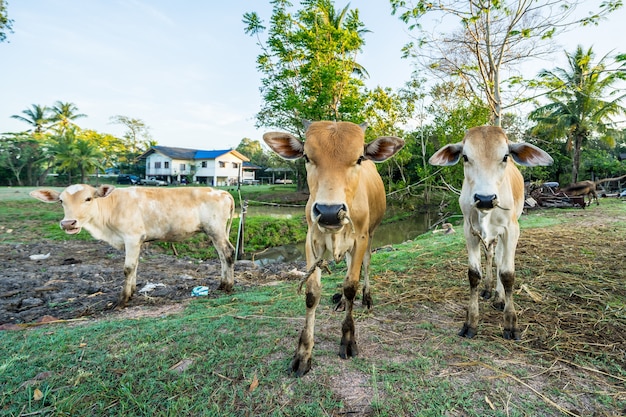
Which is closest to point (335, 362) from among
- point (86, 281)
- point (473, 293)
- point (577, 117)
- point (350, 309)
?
point (350, 309)

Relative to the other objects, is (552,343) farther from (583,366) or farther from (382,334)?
(382,334)

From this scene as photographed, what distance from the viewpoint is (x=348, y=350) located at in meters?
2.81

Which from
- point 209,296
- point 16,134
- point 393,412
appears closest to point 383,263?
point 209,296

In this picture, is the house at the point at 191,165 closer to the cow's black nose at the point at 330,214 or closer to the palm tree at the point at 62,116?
the palm tree at the point at 62,116

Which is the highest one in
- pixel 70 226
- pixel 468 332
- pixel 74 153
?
pixel 74 153

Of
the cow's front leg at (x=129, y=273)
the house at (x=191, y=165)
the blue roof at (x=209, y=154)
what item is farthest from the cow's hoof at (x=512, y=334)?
the blue roof at (x=209, y=154)

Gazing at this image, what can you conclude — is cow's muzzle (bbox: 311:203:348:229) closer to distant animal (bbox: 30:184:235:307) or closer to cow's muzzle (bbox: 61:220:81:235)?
distant animal (bbox: 30:184:235:307)

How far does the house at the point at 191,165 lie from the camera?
4719cm

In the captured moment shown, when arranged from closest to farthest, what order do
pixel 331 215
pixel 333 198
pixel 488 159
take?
pixel 331 215
pixel 333 198
pixel 488 159

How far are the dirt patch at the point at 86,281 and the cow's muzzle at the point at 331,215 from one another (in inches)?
124

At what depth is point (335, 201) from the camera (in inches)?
89.9

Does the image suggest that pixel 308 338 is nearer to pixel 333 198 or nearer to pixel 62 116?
pixel 333 198

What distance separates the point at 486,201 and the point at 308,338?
1871 millimetres

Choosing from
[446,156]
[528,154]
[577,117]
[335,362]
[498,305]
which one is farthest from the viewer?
[577,117]
